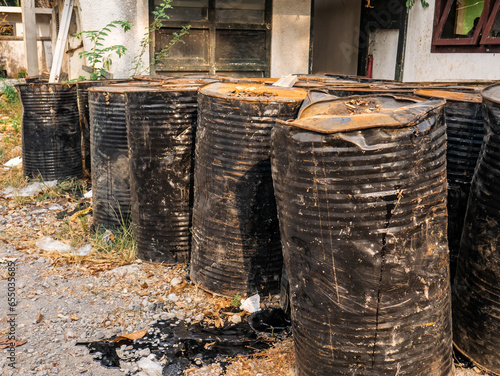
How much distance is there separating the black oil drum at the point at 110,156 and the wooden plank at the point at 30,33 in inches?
301

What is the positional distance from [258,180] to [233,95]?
533mm

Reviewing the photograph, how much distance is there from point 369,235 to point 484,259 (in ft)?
2.53

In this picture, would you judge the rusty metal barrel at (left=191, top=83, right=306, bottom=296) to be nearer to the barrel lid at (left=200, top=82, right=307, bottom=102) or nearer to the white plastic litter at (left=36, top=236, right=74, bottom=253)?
the barrel lid at (left=200, top=82, right=307, bottom=102)

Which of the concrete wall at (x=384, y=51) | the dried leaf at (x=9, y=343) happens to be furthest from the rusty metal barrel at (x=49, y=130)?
the concrete wall at (x=384, y=51)

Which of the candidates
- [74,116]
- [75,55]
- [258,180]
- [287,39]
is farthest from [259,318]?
[75,55]

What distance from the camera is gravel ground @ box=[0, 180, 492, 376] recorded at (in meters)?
2.54

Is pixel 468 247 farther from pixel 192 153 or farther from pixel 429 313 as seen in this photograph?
pixel 192 153

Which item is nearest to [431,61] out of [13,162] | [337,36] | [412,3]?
[412,3]

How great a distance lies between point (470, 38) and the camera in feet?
18.5

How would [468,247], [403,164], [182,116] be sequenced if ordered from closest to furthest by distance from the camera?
1. [403,164]
2. [468,247]
3. [182,116]

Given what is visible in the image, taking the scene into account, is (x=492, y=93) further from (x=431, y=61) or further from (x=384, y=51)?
(x=384, y=51)

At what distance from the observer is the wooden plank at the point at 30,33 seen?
1041 cm

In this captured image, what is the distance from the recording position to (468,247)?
240 centimetres

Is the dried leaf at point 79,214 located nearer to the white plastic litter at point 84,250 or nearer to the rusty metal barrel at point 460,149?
the white plastic litter at point 84,250
